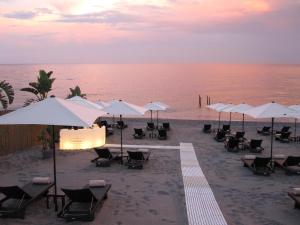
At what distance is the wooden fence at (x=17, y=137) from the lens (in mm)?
14875

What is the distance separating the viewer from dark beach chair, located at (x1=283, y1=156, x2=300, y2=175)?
41.3ft

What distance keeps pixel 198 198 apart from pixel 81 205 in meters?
2.97

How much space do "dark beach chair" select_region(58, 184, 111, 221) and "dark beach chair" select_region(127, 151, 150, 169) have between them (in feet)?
14.0

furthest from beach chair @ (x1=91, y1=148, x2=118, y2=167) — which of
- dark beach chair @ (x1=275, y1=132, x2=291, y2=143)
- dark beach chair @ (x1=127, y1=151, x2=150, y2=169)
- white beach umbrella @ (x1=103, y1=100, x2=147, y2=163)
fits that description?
dark beach chair @ (x1=275, y1=132, x2=291, y2=143)

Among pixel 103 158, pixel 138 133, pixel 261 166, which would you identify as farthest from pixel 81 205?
Answer: pixel 138 133

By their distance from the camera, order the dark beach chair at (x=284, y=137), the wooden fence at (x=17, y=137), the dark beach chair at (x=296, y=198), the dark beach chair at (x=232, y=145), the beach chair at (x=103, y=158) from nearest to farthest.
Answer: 1. the dark beach chair at (x=296, y=198)
2. the beach chair at (x=103, y=158)
3. the wooden fence at (x=17, y=137)
4. the dark beach chair at (x=232, y=145)
5. the dark beach chair at (x=284, y=137)

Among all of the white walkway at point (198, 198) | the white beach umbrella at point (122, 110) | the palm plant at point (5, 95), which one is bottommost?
the white walkway at point (198, 198)

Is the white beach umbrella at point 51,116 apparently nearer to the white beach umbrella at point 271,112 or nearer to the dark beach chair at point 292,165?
the white beach umbrella at point 271,112

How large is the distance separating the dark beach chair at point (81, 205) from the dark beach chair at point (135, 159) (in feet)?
14.0

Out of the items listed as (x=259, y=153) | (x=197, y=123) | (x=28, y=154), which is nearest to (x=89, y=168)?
(x=28, y=154)

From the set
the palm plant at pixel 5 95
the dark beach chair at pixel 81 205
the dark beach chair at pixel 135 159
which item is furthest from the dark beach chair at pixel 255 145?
the palm plant at pixel 5 95

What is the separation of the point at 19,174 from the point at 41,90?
16.9 ft

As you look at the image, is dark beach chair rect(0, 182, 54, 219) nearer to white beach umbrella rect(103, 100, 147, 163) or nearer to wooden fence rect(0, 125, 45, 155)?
white beach umbrella rect(103, 100, 147, 163)

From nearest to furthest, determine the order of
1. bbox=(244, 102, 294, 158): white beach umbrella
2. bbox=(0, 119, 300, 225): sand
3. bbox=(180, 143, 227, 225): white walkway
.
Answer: bbox=(180, 143, 227, 225): white walkway → bbox=(0, 119, 300, 225): sand → bbox=(244, 102, 294, 158): white beach umbrella
